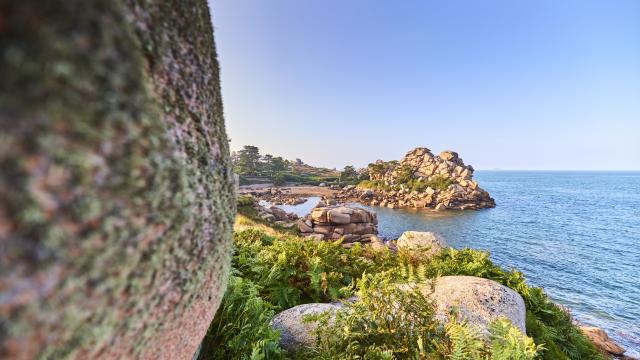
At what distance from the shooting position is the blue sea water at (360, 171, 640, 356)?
1825 cm

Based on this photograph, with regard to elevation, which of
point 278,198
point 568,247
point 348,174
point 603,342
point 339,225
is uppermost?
point 348,174

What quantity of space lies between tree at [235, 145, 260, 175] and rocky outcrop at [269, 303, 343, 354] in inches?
3656

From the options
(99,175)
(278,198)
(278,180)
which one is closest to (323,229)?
(99,175)

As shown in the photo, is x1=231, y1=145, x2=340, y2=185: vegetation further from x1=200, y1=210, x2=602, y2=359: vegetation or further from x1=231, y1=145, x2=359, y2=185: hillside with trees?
x1=200, y1=210, x2=602, y2=359: vegetation

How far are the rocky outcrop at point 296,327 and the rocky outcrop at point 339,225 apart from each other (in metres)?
25.6

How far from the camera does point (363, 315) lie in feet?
13.4

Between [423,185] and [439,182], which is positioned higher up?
[439,182]

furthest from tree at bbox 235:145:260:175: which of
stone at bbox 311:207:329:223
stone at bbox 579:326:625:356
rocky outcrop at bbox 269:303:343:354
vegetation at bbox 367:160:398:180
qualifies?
rocky outcrop at bbox 269:303:343:354

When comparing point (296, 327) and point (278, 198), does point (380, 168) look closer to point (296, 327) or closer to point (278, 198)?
point (278, 198)

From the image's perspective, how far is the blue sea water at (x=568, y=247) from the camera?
18.2 metres

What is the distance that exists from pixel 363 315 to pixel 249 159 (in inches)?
3894

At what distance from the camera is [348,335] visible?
12.3ft

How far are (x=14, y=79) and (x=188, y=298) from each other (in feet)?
3.84

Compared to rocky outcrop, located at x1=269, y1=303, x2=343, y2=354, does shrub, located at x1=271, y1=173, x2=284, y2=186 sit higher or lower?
lower
